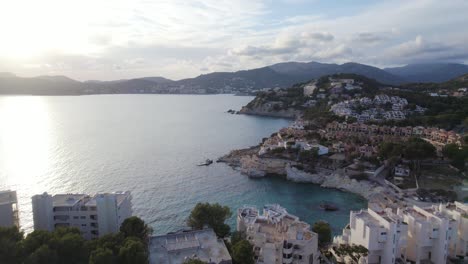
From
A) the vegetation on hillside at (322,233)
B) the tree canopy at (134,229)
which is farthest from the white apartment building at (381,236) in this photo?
the tree canopy at (134,229)

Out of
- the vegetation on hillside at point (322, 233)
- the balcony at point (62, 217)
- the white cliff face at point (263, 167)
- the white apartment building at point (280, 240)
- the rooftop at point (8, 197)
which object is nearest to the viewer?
the white apartment building at point (280, 240)

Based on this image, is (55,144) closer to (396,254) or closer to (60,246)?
(60,246)

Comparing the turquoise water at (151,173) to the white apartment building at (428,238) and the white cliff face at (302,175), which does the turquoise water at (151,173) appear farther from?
the white apartment building at (428,238)

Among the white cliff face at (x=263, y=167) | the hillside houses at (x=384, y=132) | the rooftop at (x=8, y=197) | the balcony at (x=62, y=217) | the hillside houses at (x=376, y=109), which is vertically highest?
the hillside houses at (x=376, y=109)

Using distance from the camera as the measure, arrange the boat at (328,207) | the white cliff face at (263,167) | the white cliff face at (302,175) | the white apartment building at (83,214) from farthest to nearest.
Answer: the white cliff face at (263,167)
the white cliff face at (302,175)
the boat at (328,207)
the white apartment building at (83,214)

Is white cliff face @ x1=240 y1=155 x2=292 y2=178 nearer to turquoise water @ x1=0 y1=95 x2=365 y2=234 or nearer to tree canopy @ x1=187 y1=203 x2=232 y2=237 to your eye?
turquoise water @ x1=0 y1=95 x2=365 y2=234

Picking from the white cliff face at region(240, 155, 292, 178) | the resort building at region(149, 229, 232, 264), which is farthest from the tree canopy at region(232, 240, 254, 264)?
the white cliff face at region(240, 155, 292, 178)

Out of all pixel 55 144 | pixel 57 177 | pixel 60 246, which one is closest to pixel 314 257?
pixel 60 246
